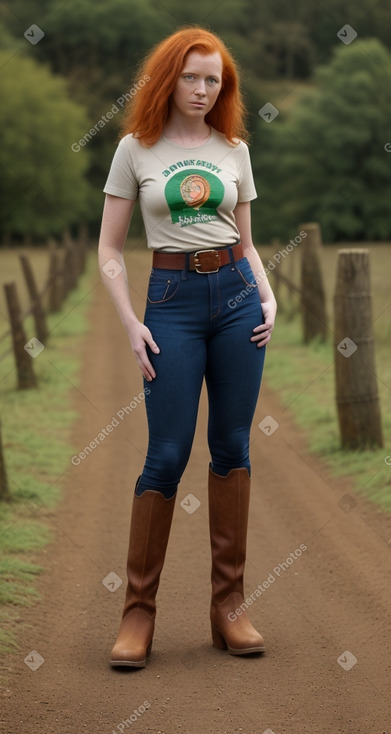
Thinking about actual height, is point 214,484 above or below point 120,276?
below

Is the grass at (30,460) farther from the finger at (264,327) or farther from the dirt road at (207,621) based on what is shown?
the finger at (264,327)

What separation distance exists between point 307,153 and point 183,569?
4068 cm

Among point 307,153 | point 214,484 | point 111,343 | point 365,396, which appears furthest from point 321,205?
point 214,484

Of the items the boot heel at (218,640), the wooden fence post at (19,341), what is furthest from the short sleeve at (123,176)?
the wooden fence post at (19,341)

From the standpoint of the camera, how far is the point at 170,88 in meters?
3.20

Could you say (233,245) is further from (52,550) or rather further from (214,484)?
(52,550)

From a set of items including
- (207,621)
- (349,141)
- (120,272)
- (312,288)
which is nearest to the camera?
(120,272)

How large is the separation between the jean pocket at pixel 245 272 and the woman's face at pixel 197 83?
48 cm

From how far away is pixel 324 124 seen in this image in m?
41.1

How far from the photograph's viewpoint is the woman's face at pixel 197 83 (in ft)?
10.4
